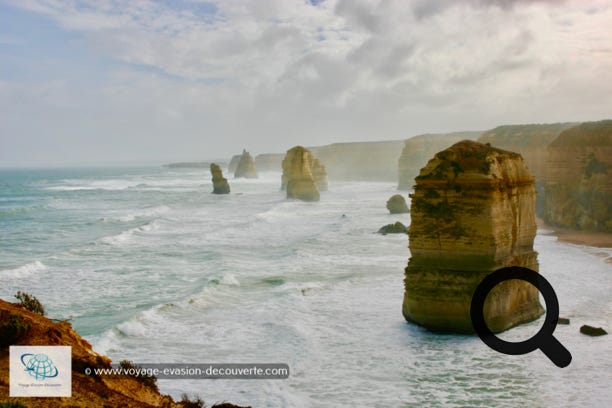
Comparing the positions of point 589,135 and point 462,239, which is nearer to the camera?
point 462,239

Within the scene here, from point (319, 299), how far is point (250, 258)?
30.6 ft

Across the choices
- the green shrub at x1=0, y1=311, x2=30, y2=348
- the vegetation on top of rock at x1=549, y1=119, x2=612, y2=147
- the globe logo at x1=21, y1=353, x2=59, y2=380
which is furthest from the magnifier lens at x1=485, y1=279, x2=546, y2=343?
the vegetation on top of rock at x1=549, y1=119, x2=612, y2=147

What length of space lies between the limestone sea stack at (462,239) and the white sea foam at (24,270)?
57.0ft

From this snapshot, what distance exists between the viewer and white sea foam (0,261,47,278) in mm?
24625

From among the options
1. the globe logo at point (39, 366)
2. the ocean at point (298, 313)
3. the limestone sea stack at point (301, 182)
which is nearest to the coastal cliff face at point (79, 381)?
the globe logo at point (39, 366)

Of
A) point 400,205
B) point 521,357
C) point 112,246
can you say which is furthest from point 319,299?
point 400,205

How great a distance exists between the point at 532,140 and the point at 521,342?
151 feet

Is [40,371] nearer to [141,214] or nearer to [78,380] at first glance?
[78,380]

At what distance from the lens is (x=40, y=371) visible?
290 inches

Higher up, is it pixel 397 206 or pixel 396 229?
pixel 397 206

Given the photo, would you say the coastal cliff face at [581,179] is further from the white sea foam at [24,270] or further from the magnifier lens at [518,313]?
the white sea foam at [24,270]

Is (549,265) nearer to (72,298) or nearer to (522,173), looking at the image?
(522,173)

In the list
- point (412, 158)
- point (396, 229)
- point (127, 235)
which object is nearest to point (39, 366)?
point (396, 229)

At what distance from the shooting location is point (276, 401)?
37.1 ft
